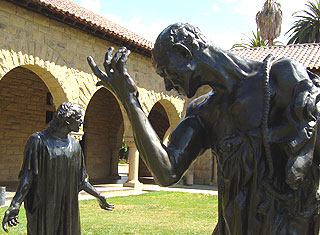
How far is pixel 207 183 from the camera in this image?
19141mm

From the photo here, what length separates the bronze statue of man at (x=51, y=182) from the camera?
3.76 metres

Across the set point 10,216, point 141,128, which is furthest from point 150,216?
point 141,128

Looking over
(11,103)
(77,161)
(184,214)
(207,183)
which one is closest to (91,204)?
(184,214)

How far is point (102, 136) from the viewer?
20203 millimetres

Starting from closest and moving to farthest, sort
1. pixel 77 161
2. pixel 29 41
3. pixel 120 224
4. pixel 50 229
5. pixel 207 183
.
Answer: pixel 50 229
pixel 77 161
pixel 120 224
pixel 29 41
pixel 207 183

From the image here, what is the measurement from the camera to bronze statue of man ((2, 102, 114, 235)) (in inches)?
148

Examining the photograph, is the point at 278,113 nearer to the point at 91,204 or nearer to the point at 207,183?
the point at 91,204

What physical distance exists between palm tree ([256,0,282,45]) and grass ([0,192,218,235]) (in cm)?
2229

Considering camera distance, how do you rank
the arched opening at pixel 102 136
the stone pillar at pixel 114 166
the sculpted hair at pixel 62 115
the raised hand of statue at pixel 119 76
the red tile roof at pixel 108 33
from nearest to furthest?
the raised hand of statue at pixel 119 76, the sculpted hair at pixel 62 115, the red tile roof at pixel 108 33, the arched opening at pixel 102 136, the stone pillar at pixel 114 166

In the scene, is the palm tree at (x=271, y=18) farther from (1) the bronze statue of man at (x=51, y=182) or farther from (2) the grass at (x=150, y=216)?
(1) the bronze statue of man at (x=51, y=182)

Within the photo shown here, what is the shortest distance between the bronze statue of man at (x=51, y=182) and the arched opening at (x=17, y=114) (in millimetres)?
11643

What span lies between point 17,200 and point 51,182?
354 millimetres

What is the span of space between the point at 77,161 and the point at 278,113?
2999mm

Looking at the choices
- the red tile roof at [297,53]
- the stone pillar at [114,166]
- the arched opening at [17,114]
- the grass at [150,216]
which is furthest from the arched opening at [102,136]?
the red tile roof at [297,53]
